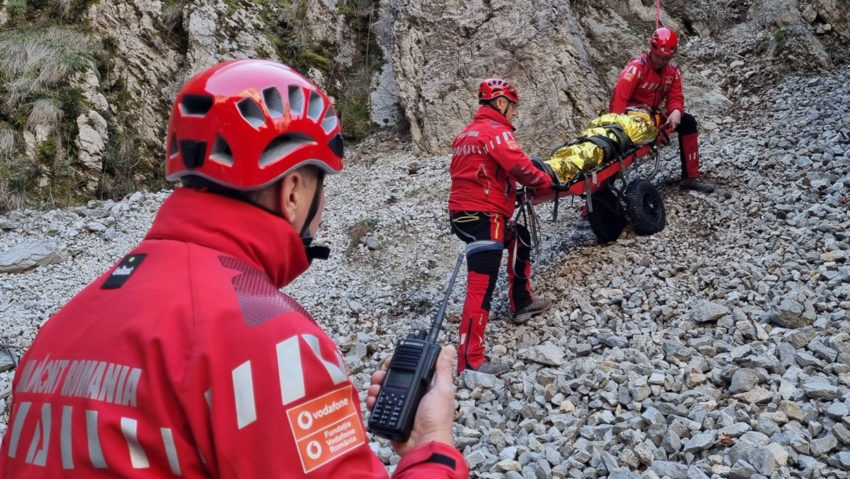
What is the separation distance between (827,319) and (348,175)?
815 centimetres

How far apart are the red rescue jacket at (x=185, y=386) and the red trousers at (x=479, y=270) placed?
4.23 metres

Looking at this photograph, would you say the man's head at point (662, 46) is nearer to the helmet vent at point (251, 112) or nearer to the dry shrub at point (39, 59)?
the helmet vent at point (251, 112)

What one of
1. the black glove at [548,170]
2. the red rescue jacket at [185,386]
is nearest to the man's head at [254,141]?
the red rescue jacket at [185,386]

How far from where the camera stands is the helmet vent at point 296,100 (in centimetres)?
171

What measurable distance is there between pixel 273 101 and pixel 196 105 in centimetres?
20

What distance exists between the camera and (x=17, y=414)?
4.40ft

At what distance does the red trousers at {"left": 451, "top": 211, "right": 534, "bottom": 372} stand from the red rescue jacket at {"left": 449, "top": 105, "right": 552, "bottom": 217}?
12cm

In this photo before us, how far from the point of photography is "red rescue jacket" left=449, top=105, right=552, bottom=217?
561cm

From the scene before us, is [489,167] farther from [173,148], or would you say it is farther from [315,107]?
[173,148]

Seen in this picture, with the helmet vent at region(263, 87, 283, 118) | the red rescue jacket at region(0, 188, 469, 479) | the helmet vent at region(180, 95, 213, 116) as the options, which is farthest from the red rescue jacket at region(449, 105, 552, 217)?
the red rescue jacket at region(0, 188, 469, 479)

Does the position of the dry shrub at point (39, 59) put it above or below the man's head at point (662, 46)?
below

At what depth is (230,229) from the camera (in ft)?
4.69

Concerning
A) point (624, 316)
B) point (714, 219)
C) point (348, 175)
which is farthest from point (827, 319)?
point (348, 175)

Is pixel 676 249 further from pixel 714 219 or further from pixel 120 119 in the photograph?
pixel 120 119
